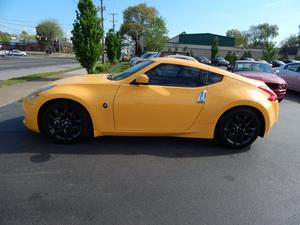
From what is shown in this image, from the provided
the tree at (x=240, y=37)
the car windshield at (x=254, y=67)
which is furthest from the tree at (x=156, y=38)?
the tree at (x=240, y=37)

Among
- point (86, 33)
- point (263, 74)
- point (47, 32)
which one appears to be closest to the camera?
point (263, 74)

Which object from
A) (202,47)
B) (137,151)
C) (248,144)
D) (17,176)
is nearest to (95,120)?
(137,151)

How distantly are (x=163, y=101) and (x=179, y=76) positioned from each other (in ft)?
1.73

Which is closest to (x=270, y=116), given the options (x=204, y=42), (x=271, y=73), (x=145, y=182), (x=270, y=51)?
(x=145, y=182)

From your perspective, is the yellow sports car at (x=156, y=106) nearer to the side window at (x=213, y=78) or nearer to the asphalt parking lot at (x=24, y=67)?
the side window at (x=213, y=78)

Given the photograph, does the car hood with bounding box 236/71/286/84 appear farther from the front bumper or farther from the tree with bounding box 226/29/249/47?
the tree with bounding box 226/29/249/47

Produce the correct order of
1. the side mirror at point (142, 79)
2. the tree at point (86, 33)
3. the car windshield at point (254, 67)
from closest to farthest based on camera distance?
the side mirror at point (142, 79) < the car windshield at point (254, 67) < the tree at point (86, 33)

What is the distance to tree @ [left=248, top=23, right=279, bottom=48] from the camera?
327 feet

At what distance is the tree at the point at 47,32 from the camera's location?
8969cm

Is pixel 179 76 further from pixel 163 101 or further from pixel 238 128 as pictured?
pixel 238 128

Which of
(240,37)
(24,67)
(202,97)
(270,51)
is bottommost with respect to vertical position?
(24,67)

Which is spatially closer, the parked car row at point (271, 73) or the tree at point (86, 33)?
the parked car row at point (271, 73)

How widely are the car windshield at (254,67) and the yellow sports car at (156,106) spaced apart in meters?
5.67

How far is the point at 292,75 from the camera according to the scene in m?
10.8
